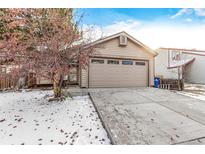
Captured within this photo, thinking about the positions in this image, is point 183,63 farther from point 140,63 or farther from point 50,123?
point 50,123

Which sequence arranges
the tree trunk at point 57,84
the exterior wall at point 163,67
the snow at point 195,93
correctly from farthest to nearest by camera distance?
the exterior wall at point 163,67 < the snow at point 195,93 < the tree trunk at point 57,84

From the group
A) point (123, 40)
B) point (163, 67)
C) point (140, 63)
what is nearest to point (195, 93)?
point (140, 63)

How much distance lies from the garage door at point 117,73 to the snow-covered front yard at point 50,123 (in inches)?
147

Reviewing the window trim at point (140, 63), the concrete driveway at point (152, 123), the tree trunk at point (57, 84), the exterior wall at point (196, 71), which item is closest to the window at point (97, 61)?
the window trim at point (140, 63)

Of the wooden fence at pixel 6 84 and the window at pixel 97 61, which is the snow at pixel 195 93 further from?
the wooden fence at pixel 6 84

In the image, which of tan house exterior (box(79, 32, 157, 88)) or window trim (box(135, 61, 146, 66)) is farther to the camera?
window trim (box(135, 61, 146, 66))

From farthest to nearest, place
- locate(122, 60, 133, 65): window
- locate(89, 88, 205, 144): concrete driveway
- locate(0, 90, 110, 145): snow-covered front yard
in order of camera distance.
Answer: locate(122, 60, 133, 65): window, locate(0, 90, 110, 145): snow-covered front yard, locate(89, 88, 205, 144): concrete driveway

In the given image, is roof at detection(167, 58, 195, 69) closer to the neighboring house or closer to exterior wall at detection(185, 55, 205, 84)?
the neighboring house

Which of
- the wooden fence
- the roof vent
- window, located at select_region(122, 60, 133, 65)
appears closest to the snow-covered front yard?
the wooden fence

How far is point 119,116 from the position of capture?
14.5ft

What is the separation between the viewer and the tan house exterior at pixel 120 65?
30.7 feet

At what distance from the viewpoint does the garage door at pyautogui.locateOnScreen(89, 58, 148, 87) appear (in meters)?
9.41

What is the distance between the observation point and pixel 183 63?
55.1ft

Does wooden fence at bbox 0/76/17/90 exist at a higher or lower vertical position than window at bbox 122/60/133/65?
lower
